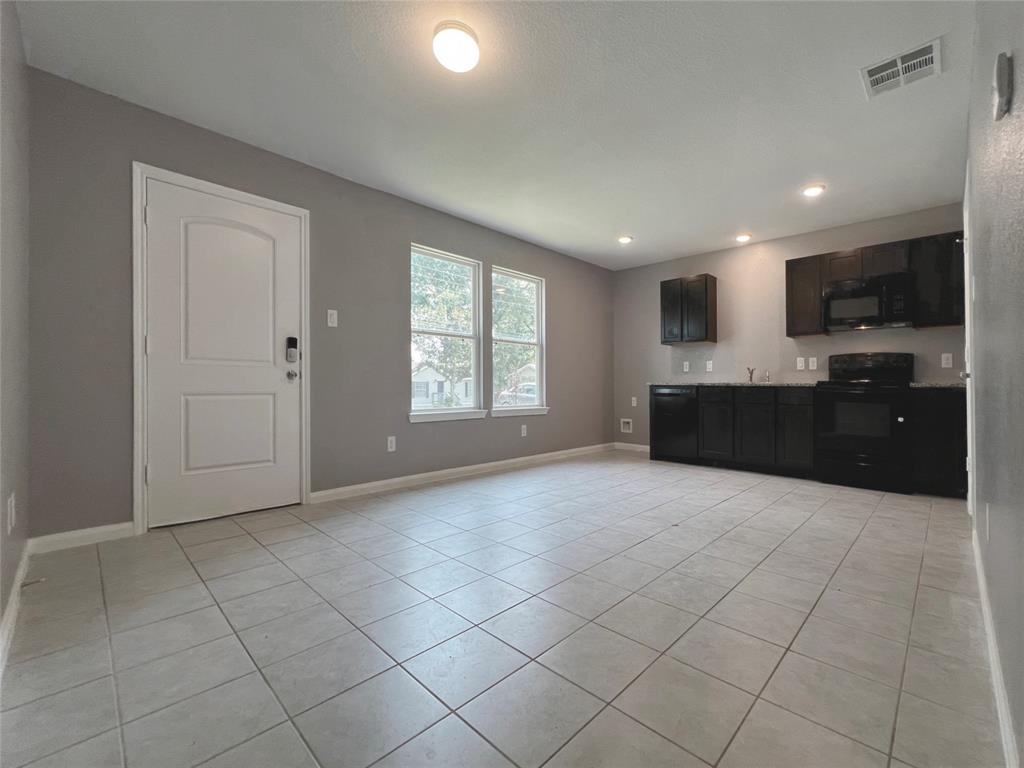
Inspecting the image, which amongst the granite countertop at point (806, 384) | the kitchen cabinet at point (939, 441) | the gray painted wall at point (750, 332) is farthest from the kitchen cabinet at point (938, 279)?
the kitchen cabinet at point (939, 441)

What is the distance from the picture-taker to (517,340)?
501 cm

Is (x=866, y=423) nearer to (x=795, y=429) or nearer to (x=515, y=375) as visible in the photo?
(x=795, y=429)

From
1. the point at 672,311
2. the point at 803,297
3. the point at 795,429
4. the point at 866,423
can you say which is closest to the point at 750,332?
the point at 803,297

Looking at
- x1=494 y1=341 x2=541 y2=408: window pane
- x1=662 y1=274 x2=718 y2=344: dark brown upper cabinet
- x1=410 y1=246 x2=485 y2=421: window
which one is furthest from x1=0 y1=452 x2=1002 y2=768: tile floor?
x1=662 y1=274 x2=718 y2=344: dark brown upper cabinet

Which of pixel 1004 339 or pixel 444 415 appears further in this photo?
pixel 444 415

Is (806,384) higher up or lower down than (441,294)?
lower down

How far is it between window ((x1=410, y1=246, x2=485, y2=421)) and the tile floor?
5.40 ft

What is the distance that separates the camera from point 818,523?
9.27ft

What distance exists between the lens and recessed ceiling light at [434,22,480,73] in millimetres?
1966

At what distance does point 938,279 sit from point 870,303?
1.57ft

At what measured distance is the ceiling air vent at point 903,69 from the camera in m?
2.12

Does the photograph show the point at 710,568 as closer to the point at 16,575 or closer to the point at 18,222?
the point at 16,575

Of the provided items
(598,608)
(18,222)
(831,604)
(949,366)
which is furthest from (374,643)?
(949,366)

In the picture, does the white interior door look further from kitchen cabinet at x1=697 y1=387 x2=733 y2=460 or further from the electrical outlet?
kitchen cabinet at x1=697 y1=387 x2=733 y2=460
